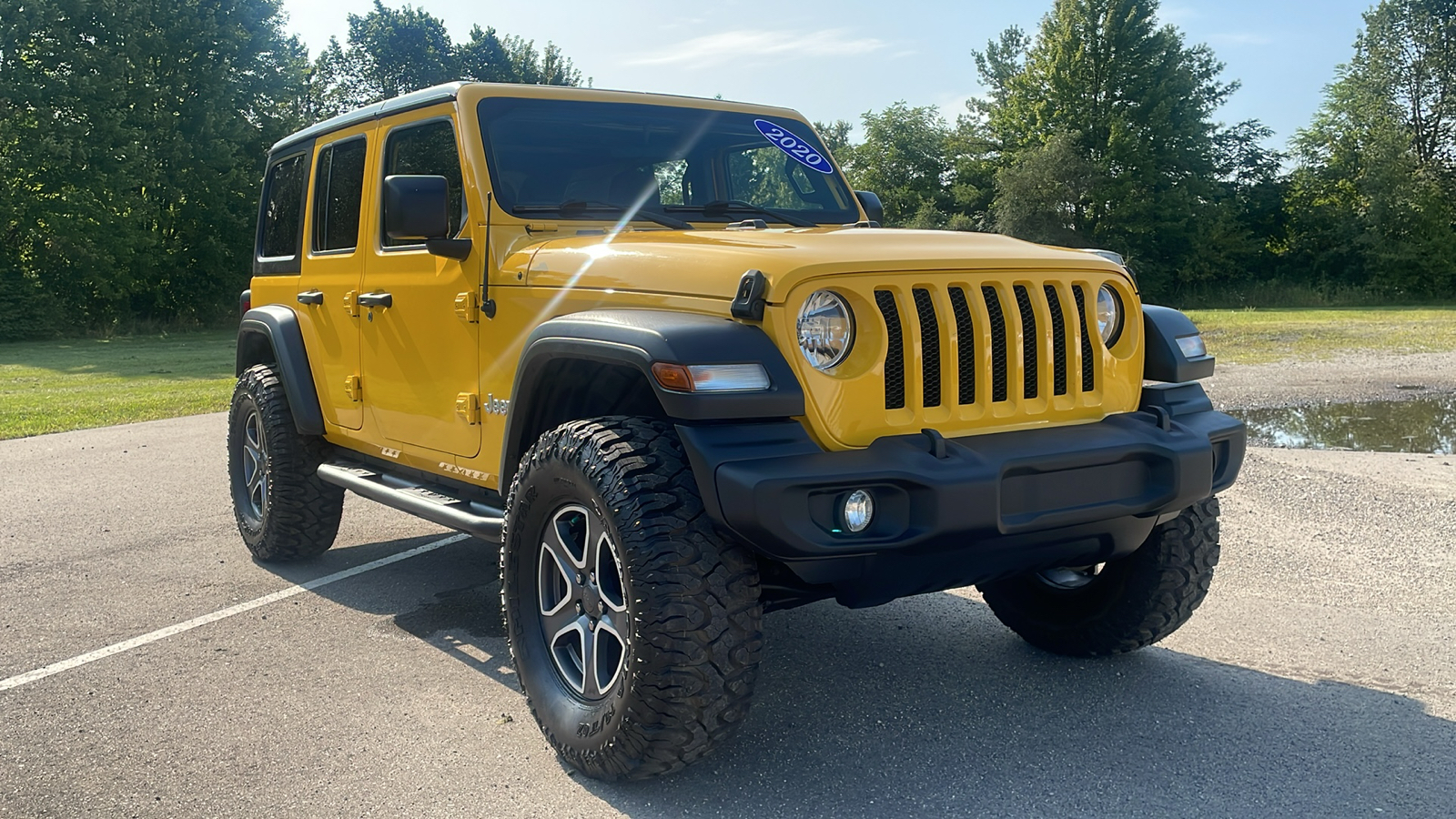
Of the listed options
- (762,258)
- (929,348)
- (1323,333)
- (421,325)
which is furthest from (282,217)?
(1323,333)

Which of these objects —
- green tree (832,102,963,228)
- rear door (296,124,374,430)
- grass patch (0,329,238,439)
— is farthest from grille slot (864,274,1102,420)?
green tree (832,102,963,228)

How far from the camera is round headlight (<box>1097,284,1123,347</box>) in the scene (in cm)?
380

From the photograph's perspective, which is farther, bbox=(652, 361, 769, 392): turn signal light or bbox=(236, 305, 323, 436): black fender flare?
bbox=(236, 305, 323, 436): black fender flare

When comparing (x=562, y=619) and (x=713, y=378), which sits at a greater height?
(x=713, y=378)

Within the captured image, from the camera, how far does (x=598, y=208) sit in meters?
4.48

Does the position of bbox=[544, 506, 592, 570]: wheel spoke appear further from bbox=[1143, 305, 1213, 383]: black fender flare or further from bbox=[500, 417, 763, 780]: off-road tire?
bbox=[1143, 305, 1213, 383]: black fender flare

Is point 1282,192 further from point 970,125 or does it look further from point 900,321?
point 900,321

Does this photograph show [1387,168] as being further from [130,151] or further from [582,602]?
[582,602]

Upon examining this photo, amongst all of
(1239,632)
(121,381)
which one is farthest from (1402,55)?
(1239,632)

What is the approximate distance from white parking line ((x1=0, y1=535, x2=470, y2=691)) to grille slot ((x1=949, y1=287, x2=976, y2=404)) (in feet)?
11.5

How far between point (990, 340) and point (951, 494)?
56cm

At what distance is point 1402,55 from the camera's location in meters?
49.3

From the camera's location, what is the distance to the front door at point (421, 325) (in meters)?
4.36

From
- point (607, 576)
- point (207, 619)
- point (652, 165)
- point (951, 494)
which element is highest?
point (652, 165)
